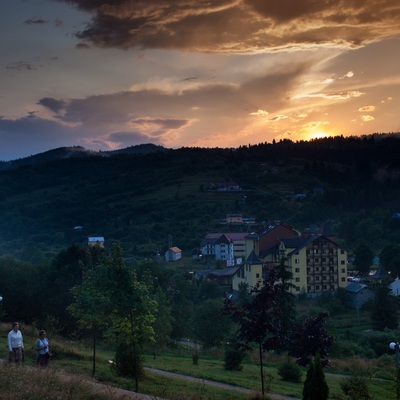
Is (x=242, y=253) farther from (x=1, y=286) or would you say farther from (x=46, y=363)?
(x=46, y=363)

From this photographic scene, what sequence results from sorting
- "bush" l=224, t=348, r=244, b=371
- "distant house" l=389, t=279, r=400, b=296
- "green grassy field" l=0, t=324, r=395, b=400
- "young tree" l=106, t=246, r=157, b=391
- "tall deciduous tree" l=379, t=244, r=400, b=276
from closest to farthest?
"young tree" l=106, t=246, r=157, b=391 < "green grassy field" l=0, t=324, r=395, b=400 < "bush" l=224, t=348, r=244, b=371 < "distant house" l=389, t=279, r=400, b=296 < "tall deciduous tree" l=379, t=244, r=400, b=276

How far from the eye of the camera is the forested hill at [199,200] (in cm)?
10562

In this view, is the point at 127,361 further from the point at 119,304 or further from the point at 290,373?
the point at 290,373

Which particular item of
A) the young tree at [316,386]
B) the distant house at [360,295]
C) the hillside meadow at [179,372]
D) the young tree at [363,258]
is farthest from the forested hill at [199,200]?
the young tree at [316,386]

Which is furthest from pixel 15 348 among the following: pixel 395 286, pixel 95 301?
pixel 395 286

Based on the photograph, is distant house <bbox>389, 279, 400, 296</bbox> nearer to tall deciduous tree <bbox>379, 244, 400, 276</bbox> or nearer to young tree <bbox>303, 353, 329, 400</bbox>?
tall deciduous tree <bbox>379, 244, 400, 276</bbox>

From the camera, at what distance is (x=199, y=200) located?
456 ft

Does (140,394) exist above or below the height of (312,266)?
below

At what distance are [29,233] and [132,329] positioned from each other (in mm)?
117775

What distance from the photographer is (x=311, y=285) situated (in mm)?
67375

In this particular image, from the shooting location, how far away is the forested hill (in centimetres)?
10562

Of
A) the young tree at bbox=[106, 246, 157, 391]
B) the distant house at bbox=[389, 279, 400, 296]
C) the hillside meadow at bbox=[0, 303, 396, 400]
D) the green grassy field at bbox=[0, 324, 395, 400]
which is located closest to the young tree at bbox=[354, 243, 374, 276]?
the distant house at bbox=[389, 279, 400, 296]

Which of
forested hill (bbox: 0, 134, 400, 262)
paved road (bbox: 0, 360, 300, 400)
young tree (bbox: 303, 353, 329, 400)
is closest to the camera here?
paved road (bbox: 0, 360, 300, 400)

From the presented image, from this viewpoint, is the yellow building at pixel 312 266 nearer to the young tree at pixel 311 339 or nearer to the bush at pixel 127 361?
the young tree at pixel 311 339
